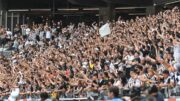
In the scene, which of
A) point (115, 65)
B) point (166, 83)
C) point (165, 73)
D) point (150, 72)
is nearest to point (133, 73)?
point (150, 72)

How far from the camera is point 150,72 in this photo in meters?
17.6

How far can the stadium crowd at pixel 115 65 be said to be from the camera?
17734 millimetres

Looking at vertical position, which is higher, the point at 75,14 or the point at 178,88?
the point at 75,14

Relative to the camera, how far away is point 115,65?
73.3ft

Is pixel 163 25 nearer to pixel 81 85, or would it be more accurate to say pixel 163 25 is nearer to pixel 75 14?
pixel 81 85

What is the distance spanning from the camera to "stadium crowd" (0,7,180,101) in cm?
1773

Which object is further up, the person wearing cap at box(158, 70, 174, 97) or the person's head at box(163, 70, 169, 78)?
the person's head at box(163, 70, 169, 78)

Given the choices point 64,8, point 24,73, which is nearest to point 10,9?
point 64,8

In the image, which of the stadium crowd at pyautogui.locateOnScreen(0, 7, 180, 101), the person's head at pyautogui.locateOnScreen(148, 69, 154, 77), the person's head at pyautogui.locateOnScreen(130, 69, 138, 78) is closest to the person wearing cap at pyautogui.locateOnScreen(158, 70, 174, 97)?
the stadium crowd at pyautogui.locateOnScreen(0, 7, 180, 101)

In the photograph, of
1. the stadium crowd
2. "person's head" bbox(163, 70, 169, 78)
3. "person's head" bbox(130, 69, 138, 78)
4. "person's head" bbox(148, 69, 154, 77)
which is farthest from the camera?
"person's head" bbox(130, 69, 138, 78)

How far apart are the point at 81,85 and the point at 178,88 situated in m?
5.09

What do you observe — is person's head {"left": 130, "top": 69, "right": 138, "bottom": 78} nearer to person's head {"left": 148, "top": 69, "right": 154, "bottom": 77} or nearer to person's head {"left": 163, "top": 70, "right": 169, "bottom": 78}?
person's head {"left": 148, "top": 69, "right": 154, "bottom": 77}

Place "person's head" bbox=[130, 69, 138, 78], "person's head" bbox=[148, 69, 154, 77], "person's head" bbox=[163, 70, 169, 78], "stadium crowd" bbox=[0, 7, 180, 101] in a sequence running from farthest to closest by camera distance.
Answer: "person's head" bbox=[130, 69, 138, 78] → "stadium crowd" bbox=[0, 7, 180, 101] → "person's head" bbox=[148, 69, 154, 77] → "person's head" bbox=[163, 70, 169, 78]

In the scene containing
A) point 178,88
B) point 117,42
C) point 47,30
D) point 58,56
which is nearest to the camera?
point 178,88
